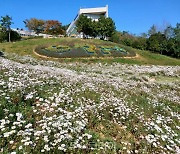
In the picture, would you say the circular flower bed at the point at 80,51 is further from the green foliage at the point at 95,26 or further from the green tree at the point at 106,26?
the green tree at the point at 106,26

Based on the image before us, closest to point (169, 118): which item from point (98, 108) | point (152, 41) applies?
point (98, 108)

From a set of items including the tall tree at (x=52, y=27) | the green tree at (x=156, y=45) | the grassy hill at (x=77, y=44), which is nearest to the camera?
the grassy hill at (x=77, y=44)

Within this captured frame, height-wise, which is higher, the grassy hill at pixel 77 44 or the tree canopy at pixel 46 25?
the tree canopy at pixel 46 25

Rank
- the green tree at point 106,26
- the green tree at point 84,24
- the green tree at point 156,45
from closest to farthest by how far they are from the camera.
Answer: the green tree at point 156,45 < the green tree at point 84,24 < the green tree at point 106,26

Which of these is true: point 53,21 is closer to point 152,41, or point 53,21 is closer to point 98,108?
point 152,41

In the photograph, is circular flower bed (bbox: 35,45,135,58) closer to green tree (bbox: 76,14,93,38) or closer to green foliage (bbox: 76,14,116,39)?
green tree (bbox: 76,14,93,38)

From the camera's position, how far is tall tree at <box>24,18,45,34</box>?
114312 mm

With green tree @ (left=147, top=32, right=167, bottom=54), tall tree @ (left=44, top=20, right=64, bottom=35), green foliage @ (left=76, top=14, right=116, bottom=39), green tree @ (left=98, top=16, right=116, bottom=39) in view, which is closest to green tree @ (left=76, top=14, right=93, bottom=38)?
green foliage @ (left=76, top=14, right=116, bottom=39)

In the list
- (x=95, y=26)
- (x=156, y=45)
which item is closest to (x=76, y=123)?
(x=156, y=45)

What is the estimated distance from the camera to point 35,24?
115 meters

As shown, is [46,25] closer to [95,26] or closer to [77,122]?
[95,26]

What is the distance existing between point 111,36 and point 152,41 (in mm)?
14492

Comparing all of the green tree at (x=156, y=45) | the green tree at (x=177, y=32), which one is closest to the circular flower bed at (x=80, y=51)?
the green tree at (x=156, y=45)

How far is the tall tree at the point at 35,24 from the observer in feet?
375
